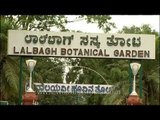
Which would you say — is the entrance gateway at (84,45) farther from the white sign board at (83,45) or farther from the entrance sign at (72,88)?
the entrance sign at (72,88)

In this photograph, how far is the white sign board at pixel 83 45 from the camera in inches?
530

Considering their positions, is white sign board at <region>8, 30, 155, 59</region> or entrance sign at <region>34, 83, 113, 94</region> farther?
entrance sign at <region>34, 83, 113, 94</region>

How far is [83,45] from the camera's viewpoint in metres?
13.6

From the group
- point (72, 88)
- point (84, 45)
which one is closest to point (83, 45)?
point (84, 45)

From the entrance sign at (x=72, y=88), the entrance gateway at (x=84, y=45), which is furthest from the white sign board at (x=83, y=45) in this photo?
the entrance sign at (x=72, y=88)

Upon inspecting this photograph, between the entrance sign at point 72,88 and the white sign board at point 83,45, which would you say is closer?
the white sign board at point 83,45

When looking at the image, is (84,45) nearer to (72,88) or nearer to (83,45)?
(83,45)

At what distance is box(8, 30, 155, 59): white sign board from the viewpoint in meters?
13.5

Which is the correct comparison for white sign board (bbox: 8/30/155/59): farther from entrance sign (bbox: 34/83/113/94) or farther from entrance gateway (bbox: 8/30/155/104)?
entrance sign (bbox: 34/83/113/94)

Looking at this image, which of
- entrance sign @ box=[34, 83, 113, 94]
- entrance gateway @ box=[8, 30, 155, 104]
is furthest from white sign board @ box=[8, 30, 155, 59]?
entrance sign @ box=[34, 83, 113, 94]
